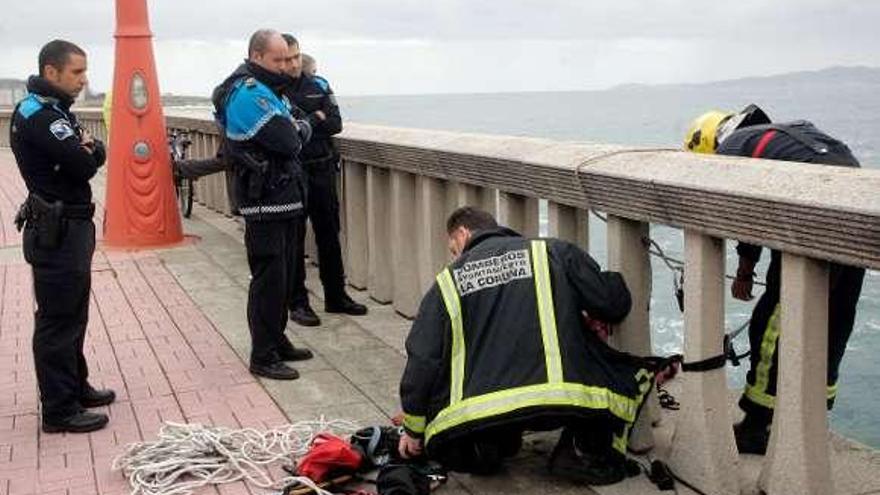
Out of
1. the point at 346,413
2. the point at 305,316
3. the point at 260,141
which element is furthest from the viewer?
the point at 305,316

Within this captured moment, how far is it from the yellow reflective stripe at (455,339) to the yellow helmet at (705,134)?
1.52 metres

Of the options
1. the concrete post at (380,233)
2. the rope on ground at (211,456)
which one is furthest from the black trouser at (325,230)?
the rope on ground at (211,456)

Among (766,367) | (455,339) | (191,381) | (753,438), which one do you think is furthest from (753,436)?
(191,381)

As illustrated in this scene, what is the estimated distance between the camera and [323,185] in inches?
278

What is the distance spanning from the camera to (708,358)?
3.95m

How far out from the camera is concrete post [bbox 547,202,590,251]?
15.5 ft

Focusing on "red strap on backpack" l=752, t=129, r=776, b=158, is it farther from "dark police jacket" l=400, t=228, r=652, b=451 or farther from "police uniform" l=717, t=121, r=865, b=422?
"dark police jacket" l=400, t=228, r=652, b=451

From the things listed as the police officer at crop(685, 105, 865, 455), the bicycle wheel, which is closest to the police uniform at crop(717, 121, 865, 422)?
the police officer at crop(685, 105, 865, 455)

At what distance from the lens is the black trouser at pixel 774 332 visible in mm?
4141

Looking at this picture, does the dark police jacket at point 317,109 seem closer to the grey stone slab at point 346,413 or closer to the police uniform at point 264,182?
the police uniform at point 264,182

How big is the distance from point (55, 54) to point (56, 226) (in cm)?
81

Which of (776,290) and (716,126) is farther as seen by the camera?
(716,126)

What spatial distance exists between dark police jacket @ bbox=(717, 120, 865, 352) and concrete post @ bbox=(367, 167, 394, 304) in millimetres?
3512

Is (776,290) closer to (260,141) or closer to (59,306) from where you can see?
(260,141)
